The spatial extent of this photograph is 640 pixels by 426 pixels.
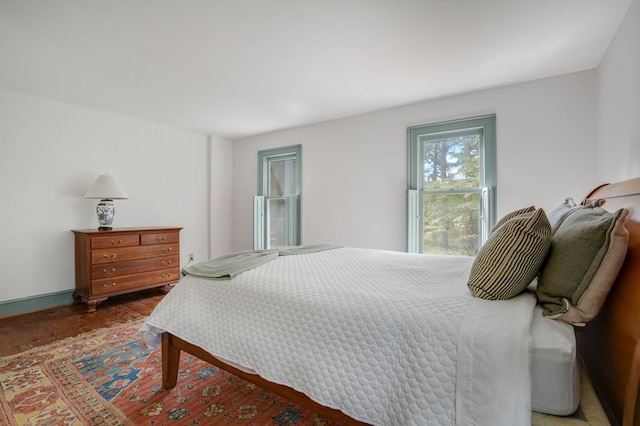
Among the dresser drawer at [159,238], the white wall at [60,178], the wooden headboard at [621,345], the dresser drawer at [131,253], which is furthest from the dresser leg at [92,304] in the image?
the wooden headboard at [621,345]

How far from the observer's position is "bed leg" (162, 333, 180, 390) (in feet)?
5.48

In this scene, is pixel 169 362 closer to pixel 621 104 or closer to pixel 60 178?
pixel 60 178

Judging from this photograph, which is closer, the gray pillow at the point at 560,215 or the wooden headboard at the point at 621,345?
the wooden headboard at the point at 621,345

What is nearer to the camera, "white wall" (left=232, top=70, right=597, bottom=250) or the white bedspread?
the white bedspread

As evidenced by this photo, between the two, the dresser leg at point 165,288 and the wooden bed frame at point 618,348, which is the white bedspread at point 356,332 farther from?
the dresser leg at point 165,288

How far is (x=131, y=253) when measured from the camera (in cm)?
337

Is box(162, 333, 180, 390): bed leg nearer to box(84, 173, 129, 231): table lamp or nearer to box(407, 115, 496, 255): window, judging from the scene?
box(84, 173, 129, 231): table lamp

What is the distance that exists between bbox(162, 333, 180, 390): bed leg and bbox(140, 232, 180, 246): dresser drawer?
222 centimetres

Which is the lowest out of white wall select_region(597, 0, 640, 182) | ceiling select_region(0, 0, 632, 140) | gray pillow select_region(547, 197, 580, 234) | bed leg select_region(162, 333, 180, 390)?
bed leg select_region(162, 333, 180, 390)

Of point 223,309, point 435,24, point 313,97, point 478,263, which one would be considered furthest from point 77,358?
A: point 435,24

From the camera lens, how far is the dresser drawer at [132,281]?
3.10 m

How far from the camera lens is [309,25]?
6.17 ft

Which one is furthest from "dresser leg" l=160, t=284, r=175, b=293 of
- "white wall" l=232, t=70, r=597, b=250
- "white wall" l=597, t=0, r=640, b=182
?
"white wall" l=597, t=0, r=640, b=182

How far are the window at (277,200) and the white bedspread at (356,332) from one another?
2.67 metres
